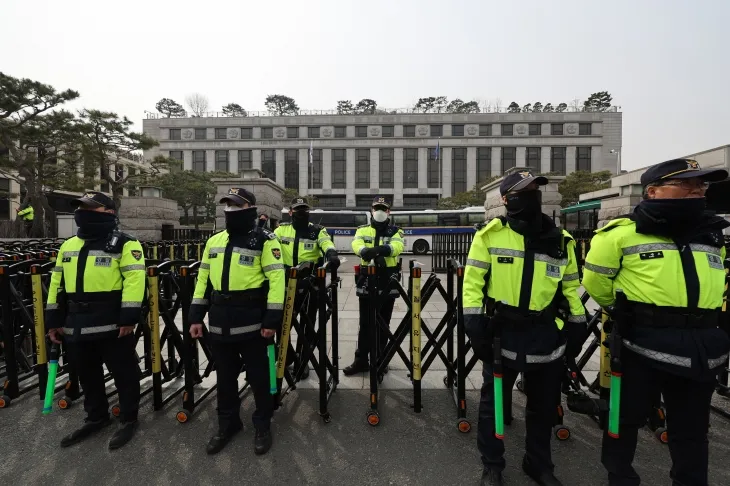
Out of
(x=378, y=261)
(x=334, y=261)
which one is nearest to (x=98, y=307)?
(x=334, y=261)

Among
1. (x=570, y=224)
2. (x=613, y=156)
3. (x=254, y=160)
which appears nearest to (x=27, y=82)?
(x=570, y=224)

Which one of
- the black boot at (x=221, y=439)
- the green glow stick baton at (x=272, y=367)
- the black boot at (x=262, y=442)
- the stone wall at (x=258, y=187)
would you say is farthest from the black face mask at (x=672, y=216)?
the stone wall at (x=258, y=187)

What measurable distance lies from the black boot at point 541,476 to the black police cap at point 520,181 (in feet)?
6.34

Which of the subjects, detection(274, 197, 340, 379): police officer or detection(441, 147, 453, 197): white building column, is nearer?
detection(274, 197, 340, 379): police officer

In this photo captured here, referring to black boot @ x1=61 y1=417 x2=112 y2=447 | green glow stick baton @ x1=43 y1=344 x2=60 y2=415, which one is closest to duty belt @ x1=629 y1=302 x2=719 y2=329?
black boot @ x1=61 y1=417 x2=112 y2=447

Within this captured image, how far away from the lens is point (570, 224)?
25.3 metres

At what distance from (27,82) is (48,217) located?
23.4 feet

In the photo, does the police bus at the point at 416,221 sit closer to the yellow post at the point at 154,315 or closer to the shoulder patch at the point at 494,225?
the yellow post at the point at 154,315

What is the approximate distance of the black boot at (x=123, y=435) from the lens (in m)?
3.02

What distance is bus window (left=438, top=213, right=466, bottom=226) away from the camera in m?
23.2

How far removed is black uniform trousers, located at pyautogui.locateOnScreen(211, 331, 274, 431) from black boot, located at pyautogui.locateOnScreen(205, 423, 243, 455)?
0.03 meters

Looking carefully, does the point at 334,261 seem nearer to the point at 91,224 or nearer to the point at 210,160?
the point at 91,224

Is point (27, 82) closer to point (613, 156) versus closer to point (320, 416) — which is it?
point (320, 416)

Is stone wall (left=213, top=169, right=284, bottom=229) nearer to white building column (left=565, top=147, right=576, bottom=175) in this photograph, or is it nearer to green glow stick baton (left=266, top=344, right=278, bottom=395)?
green glow stick baton (left=266, top=344, right=278, bottom=395)
